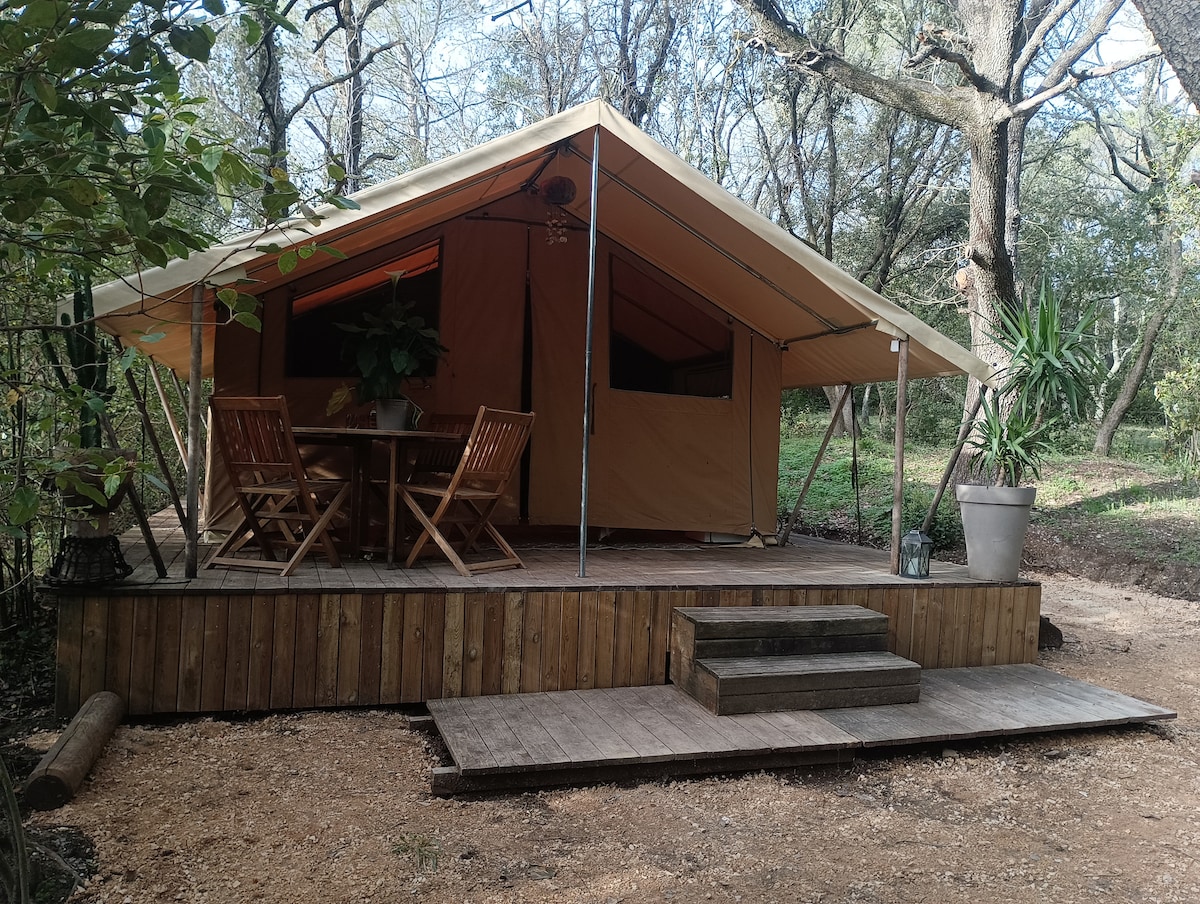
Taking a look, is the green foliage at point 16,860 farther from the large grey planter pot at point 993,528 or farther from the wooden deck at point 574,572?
the large grey planter pot at point 993,528

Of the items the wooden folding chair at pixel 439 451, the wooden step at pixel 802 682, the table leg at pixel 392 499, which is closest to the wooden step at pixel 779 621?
the wooden step at pixel 802 682

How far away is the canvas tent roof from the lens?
3.36 meters

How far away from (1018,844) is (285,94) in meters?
16.9

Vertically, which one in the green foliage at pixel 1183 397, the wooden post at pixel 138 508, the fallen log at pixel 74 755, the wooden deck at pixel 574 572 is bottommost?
the fallen log at pixel 74 755

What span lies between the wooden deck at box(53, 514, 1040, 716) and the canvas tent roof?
1.13m

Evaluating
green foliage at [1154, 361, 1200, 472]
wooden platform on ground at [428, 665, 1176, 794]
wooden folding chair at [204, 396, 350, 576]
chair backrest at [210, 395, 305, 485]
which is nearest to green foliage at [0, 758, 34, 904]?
wooden platform on ground at [428, 665, 1176, 794]

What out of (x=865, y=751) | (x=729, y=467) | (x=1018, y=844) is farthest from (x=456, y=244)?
(x=1018, y=844)

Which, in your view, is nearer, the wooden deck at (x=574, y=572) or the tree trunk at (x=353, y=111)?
the wooden deck at (x=574, y=572)

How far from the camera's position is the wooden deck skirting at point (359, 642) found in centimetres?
305

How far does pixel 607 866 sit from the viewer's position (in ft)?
7.52

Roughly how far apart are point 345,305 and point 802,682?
3469 millimetres

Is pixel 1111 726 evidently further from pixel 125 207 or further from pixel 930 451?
pixel 930 451

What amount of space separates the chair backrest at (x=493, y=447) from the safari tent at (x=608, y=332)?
31.3 inches

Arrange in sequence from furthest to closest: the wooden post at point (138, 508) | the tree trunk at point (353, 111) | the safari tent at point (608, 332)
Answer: the tree trunk at point (353, 111)
the safari tent at point (608, 332)
the wooden post at point (138, 508)
